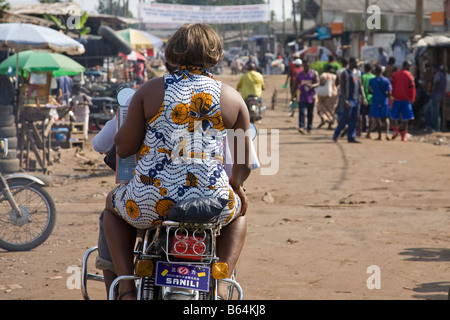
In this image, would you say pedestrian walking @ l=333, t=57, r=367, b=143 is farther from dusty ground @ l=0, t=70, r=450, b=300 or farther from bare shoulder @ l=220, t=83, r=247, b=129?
bare shoulder @ l=220, t=83, r=247, b=129

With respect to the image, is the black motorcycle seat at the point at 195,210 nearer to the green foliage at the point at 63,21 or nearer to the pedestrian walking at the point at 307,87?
the pedestrian walking at the point at 307,87

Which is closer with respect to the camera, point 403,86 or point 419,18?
point 403,86

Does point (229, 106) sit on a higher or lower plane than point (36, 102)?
higher

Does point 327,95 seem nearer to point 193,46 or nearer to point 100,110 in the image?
point 100,110

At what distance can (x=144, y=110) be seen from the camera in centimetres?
312

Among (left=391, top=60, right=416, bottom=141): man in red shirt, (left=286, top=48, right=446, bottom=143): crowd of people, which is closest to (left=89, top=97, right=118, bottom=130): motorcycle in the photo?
(left=286, top=48, right=446, bottom=143): crowd of people

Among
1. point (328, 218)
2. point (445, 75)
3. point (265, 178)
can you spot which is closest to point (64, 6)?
point (445, 75)

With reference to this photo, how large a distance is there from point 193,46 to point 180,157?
1.69 ft

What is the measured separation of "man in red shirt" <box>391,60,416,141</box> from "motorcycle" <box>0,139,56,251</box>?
11684mm

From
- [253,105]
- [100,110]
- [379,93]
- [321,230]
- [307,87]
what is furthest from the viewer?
[100,110]

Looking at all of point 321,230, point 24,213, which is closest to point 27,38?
point 24,213

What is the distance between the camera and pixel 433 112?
60.3 ft

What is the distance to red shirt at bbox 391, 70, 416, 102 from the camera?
16569 millimetres

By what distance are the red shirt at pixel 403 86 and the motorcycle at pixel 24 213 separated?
11686mm
